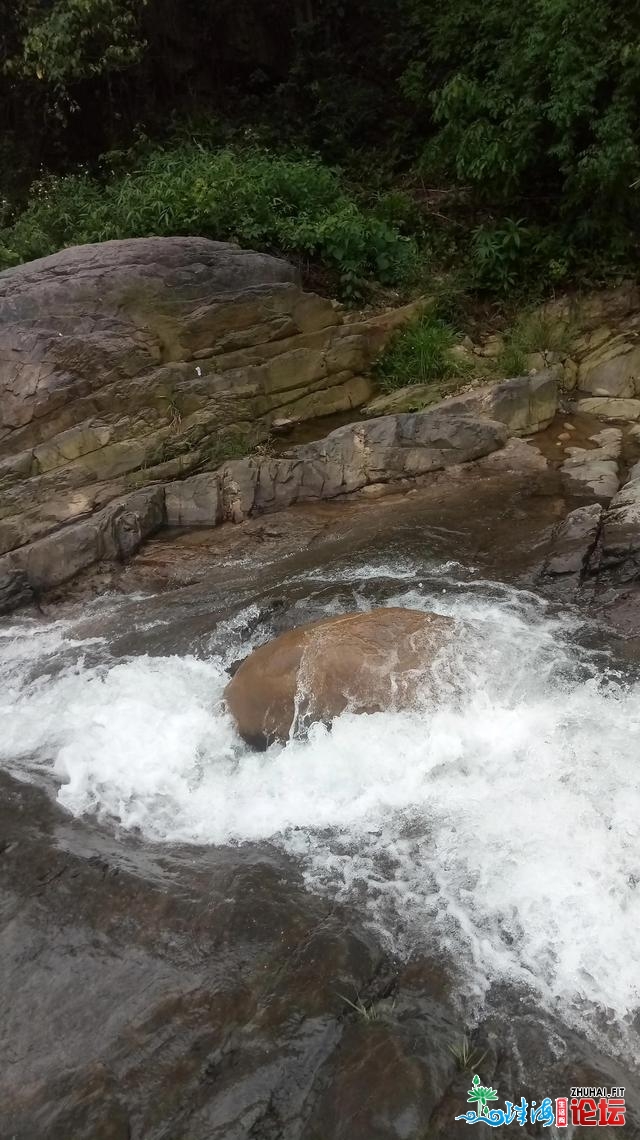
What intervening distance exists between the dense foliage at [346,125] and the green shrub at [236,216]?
1.0 inches

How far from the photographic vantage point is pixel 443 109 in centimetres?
829

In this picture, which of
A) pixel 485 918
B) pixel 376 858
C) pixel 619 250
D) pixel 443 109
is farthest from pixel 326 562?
pixel 443 109

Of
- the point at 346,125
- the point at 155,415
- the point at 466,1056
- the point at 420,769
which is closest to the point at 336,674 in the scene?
the point at 420,769

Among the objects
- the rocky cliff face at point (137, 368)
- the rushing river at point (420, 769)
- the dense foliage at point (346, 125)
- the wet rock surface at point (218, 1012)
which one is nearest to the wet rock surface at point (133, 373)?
the rocky cliff face at point (137, 368)

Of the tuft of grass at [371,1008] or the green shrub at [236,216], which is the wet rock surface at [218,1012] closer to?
the tuft of grass at [371,1008]

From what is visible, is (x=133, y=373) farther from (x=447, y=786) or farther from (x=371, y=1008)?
(x=371, y=1008)

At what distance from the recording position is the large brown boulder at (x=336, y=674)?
445 centimetres

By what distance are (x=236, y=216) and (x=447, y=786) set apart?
642 cm

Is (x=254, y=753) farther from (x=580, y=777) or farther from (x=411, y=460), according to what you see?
(x=411, y=460)

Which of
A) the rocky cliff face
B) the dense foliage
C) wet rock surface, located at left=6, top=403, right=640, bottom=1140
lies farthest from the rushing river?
the dense foliage

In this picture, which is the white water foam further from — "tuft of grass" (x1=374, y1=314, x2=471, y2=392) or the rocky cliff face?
"tuft of grass" (x1=374, y1=314, x2=471, y2=392)

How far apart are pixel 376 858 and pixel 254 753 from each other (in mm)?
1104

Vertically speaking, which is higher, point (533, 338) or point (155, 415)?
point (533, 338)

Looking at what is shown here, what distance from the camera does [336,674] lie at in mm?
4496
